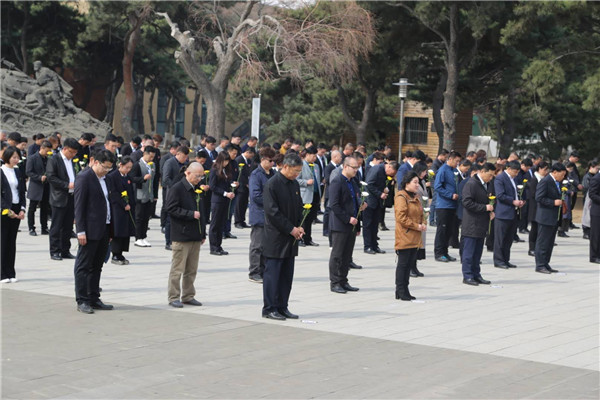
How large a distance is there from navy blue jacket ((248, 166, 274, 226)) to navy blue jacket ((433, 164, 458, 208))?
407 cm

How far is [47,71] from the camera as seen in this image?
32.9 meters

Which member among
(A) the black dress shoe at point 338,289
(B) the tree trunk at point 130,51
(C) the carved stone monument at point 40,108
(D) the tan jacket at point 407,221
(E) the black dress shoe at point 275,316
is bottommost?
(E) the black dress shoe at point 275,316

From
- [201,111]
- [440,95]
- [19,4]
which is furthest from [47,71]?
[201,111]

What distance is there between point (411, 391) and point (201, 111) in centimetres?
6413

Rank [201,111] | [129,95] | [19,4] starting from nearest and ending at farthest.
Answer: [19,4] → [129,95] → [201,111]

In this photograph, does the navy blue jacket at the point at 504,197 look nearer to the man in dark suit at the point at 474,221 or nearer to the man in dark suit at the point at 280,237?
the man in dark suit at the point at 474,221

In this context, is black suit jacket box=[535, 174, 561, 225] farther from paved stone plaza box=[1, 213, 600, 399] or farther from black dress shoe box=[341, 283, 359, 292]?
black dress shoe box=[341, 283, 359, 292]

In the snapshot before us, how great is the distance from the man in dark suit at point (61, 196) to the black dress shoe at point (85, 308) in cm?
371

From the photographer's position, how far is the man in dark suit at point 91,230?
980cm

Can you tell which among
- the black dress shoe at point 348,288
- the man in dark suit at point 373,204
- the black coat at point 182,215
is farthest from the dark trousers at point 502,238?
the black coat at point 182,215

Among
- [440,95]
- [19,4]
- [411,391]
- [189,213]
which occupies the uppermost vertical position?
[19,4]

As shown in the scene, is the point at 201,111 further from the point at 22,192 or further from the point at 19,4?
the point at 22,192

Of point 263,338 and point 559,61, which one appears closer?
point 263,338

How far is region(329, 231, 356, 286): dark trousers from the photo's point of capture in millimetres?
11578
